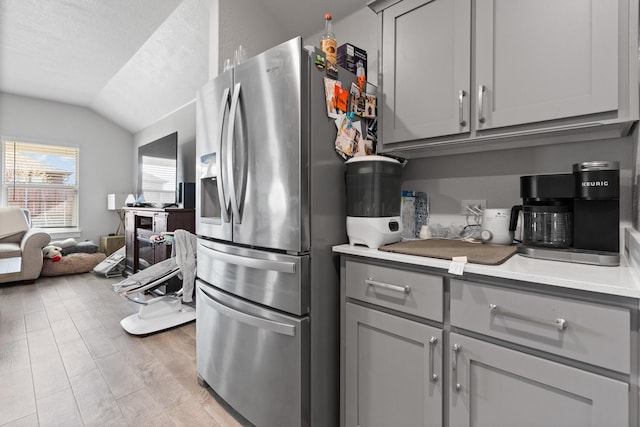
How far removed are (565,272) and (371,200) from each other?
2.41 ft

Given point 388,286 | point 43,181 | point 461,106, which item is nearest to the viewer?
point 388,286

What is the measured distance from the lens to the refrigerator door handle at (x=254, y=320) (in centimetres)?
133

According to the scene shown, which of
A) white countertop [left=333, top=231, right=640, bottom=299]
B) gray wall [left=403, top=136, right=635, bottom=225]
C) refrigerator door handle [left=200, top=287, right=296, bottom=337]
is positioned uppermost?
gray wall [left=403, top=136, right=635, bottom=225]

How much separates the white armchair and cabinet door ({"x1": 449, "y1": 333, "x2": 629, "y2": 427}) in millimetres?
4953

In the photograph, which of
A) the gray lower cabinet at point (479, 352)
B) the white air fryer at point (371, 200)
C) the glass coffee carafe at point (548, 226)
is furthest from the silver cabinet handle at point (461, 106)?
the gray lower cabinet at point (479, 352)

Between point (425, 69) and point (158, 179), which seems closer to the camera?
point (425, 69)

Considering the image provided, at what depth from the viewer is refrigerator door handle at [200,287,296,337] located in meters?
1.33

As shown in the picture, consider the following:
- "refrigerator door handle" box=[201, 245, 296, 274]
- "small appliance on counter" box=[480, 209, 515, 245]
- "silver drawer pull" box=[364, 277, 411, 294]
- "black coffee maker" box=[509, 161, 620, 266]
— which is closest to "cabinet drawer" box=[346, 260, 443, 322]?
"silver drawer pull" box=[364, 277, 411, 294]

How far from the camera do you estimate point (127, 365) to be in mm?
2139

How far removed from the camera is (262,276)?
1434mm

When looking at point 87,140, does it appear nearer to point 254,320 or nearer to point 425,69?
point 254,320

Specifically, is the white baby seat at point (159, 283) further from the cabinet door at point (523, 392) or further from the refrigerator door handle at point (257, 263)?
the cabinet door at point (523, 392)

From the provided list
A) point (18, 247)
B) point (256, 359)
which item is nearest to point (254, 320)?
point (256, 359)

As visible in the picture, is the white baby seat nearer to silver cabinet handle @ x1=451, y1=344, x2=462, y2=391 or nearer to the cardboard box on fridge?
the cardboard box on fridge
